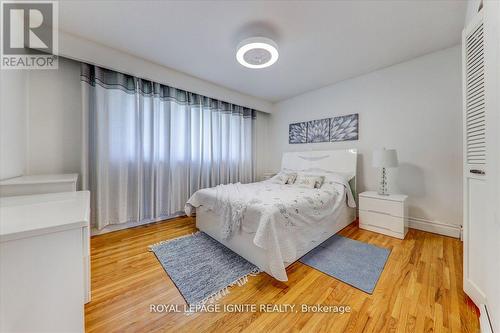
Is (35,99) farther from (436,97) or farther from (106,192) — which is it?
(436,97)

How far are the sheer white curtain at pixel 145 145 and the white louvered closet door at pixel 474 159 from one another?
131 inches

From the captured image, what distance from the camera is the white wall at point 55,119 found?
7.29 ft

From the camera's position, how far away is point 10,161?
1722 mm

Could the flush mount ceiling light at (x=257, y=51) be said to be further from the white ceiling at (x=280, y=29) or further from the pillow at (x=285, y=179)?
the pillow at (x=285, y=179)

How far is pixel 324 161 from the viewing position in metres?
3.48

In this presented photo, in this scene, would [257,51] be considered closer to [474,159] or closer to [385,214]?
[474,159]

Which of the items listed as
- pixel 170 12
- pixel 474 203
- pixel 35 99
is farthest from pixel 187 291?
pixel 35 99

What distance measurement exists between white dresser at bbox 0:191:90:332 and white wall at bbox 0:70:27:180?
119 cm

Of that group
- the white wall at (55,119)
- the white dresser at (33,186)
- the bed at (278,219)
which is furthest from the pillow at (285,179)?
the white wall at (55,119)

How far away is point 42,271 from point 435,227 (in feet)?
12.7

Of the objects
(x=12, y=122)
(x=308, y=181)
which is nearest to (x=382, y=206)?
(x=308, y=181)

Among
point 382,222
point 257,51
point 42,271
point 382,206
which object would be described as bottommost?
point 382,222

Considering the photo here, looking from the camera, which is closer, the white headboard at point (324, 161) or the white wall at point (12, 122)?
the white wall at point (12, 122)

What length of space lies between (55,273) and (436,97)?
13.4 ft
